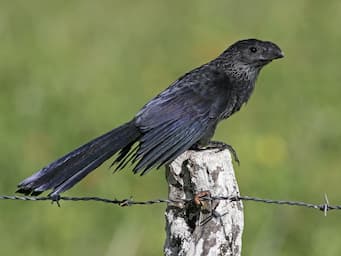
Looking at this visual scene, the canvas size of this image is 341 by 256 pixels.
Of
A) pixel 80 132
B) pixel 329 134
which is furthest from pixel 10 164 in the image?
pixel 329 134

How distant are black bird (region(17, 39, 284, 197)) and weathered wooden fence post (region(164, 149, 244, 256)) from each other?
0.97 ft

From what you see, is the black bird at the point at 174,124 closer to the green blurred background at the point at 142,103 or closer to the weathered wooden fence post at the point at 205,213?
the weathered wooden fence post at the point at 205,213

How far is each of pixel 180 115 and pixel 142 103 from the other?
14.4 ft

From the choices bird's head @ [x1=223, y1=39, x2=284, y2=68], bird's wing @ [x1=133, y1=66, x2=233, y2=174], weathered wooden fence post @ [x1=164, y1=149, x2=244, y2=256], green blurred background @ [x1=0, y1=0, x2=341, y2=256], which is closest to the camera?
weathered wooden fence post @ [x1=164, y1=149, x2=244, y2=256]

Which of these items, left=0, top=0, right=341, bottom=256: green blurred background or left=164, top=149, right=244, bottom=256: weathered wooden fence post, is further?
left=0, top=0, right=341, bottom=256: green blurred background

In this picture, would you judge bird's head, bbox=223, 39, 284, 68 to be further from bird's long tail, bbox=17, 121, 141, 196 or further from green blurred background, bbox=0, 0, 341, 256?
green blurred background, bbox=0, 0, 341, 256

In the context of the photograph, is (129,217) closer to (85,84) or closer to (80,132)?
(80,132)

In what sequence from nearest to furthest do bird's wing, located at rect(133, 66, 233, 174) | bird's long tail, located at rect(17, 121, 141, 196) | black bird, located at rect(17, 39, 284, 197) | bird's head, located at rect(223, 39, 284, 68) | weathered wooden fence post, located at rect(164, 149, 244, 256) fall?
weathered wooden fence post, located at rect(164, 149, 244, 256) < bird's long tail, located at rect(17, 121, 141, 196) < black bird, located at rect(17, 39, 284, 197) < bird's wing, located at rect(133, 66, 233, 174) < bird's head, located at rect(223, 39, 284, 68)

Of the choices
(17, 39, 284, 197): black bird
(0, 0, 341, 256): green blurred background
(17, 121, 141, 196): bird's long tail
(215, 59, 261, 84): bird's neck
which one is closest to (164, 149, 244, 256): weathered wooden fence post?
(17, 39, 284, 197): black bird

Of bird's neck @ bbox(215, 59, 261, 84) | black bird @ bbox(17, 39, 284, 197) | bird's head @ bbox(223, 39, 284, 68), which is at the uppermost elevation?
bird's head @ bbox(223, 39, 284, 68)

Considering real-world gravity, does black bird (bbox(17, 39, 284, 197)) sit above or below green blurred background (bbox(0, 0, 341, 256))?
below

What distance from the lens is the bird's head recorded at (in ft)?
19.1

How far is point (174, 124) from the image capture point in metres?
5.21

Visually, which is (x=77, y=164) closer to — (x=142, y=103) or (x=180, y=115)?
(x=180, y=115)
